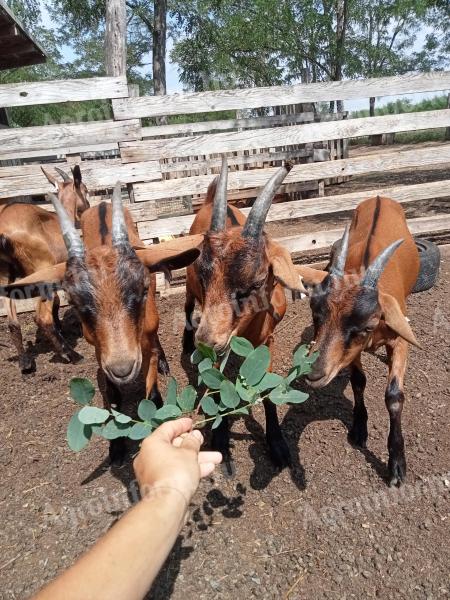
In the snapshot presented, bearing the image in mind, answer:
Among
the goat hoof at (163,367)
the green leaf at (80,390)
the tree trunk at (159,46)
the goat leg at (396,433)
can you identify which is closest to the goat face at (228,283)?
the green leaf at (80,390)

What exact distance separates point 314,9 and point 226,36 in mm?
3885

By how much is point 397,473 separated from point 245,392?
158 cm

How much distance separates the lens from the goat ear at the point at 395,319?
288 cm

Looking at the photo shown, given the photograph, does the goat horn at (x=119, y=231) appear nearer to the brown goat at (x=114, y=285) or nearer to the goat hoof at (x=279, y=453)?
the brown goat at (x=114, y=285)

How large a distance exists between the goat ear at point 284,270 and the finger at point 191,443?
1.43 metres

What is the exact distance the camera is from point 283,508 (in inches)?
123

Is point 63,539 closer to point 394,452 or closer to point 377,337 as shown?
point 394,452

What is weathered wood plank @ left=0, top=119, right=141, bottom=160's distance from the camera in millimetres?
5855

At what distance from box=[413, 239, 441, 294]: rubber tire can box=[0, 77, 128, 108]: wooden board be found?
15.4 feet

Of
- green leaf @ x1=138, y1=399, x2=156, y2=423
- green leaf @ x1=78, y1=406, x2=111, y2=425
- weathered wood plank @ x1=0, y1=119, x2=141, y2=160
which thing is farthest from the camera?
weathered wood plank @ x1=0, y1=119, x2=141, y2=160

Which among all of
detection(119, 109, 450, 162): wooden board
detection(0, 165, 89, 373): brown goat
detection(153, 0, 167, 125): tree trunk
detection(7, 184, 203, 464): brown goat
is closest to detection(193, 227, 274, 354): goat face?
detection(7, 184, 203, 464): brown goat

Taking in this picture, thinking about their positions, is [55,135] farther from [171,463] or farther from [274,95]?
[171,463]

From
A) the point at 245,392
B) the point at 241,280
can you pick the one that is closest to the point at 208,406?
the point at 245,392

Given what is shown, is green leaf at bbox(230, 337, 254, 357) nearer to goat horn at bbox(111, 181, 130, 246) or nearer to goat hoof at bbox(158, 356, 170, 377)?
goat horn at bbox(111, 181, 130, 246)
